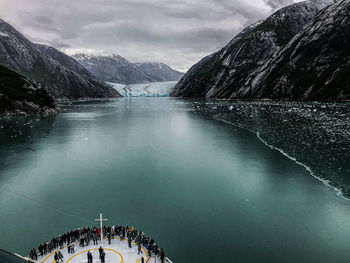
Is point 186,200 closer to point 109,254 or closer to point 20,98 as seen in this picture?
point 109,254

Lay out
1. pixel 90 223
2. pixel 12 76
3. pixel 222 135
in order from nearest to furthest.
Answer: pixel 90 223, pixel 222 135, pixel 12 76

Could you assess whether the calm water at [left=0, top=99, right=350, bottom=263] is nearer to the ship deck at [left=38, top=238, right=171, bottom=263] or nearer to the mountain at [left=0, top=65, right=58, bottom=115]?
the ship deck at [left=38, top=238, right=171, bottom=263]

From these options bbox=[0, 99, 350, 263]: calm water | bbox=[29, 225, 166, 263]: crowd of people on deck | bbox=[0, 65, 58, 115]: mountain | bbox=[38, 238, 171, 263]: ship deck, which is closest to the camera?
bbox=[29, 225, 166, 263]: crowd of people on deck

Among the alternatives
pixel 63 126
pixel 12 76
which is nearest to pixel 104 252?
pixel 63 126

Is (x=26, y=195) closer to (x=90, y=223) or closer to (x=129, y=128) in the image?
(x=90, y=223)

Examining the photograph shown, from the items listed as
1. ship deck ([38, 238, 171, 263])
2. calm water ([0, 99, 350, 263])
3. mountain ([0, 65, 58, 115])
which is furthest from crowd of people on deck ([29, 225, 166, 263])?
mountain ([0, 65, 58, 115])

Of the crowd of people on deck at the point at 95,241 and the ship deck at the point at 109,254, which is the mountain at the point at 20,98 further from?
the ship deck at the point at 109,254

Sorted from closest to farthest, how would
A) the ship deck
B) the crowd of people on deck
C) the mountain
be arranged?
1. the crowd of people on deck
2. the ship deck
3. the mountain
